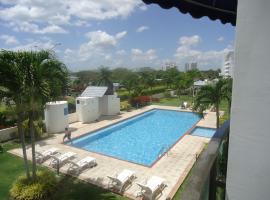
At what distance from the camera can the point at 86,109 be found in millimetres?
20609

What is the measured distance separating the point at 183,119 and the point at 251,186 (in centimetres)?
2363

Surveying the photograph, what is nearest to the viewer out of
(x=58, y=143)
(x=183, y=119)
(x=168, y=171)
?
(x=168, y=171)

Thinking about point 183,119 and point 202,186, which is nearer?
point 202,186

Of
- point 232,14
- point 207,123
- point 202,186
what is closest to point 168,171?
point 232,14

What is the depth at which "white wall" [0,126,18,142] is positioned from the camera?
15177 millimetres

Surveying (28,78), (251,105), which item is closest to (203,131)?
(28,78)

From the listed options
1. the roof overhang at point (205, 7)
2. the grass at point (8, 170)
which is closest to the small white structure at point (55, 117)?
the grass at point (8, 170)

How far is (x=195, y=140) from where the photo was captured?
1600 cm

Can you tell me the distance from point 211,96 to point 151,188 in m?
8.47

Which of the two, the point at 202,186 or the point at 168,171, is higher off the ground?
the point at 202,186

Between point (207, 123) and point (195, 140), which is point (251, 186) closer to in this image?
point (195, 140)

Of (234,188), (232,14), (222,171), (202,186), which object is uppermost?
(232,14)

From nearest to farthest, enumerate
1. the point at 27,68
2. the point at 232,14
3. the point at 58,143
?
the point at 232,14, the point at 27,68, the point at 58,143

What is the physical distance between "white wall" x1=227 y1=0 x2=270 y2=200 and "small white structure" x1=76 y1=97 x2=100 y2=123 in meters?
19.8
